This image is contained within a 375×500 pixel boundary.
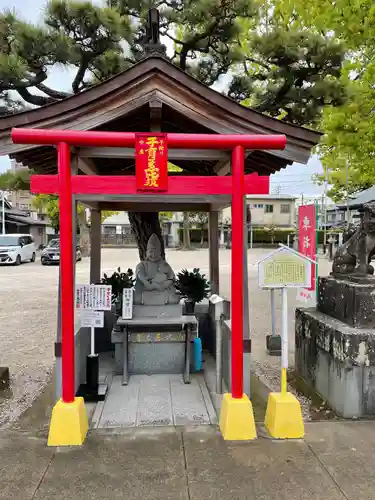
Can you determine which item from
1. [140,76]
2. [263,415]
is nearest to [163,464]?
[263,415]

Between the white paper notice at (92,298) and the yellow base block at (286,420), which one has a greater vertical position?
the white paper notice at (92,298)

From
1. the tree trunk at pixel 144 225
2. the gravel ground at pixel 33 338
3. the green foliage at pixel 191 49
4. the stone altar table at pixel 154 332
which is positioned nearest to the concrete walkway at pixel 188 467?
the gravel ground at pixel 33 338

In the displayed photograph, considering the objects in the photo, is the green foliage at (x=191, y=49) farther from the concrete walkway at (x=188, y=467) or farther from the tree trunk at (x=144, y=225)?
the concrete walkway at (x=188, y=467)

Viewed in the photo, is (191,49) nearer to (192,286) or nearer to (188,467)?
(192,286)

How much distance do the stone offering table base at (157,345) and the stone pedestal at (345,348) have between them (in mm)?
1647

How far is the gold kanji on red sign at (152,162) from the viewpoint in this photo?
3689 mm

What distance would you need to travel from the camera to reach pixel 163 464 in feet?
10.8

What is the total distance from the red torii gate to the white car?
21.0 meters

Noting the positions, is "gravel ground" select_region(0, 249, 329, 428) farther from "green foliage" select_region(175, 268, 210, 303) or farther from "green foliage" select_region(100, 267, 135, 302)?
"green foliage" select_region(100, 267, 135, 302)

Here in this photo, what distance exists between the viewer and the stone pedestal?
414 centimetres

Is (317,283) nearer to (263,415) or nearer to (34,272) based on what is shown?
(263,415)

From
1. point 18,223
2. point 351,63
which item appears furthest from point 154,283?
point 18,223

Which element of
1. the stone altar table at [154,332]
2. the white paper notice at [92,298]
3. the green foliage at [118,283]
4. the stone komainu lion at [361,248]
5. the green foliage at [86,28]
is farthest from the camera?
the green foliage at [86,28]

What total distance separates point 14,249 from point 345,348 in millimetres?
22309
